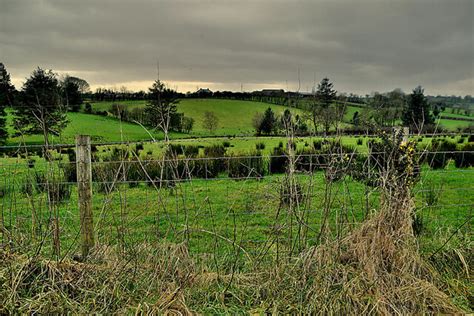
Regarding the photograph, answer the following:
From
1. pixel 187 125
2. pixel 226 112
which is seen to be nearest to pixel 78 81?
pixel 187 125

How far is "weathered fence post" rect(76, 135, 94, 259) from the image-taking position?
3889 mm

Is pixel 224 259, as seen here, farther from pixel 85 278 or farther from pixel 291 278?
pixel 85 278

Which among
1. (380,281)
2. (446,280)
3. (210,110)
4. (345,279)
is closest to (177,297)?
(345,279)

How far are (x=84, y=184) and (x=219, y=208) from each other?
3.19m

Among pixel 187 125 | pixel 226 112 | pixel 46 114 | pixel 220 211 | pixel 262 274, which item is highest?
pixel 226 112

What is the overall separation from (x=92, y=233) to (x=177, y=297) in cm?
165

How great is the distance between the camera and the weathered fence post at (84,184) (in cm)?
389

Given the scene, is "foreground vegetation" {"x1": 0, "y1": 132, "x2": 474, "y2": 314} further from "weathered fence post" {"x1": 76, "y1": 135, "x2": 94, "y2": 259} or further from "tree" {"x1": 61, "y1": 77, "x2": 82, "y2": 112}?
"tree" {"x1": 61, "y1": 77, "x2": 82, "y2": 112}

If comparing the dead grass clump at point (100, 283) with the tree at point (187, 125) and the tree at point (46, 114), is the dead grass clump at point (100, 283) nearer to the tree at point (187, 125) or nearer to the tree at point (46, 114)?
the tree at point (46, 114)

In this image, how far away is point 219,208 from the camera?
6.73 m

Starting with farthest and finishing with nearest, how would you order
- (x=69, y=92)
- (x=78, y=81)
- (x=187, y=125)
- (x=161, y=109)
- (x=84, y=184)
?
(x=187, y=125)
(x=78, y=81)
(x=69, y=92)
(x=84, y=184)
(x=161, y=109)

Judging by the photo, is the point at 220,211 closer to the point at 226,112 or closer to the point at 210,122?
the point at 210,122

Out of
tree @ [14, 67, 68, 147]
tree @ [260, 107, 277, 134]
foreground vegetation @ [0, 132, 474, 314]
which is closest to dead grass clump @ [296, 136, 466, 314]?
foreground vegetation @ [0, 132, 474, 314]

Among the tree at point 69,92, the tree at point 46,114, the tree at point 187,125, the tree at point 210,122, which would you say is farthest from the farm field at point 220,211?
the tree at point 210,122
